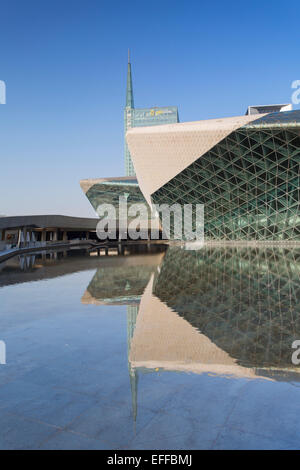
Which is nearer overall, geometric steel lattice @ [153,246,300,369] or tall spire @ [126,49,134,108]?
geometric steel lattice @ [153,246,300,369]

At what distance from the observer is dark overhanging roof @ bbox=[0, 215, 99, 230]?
155 ft

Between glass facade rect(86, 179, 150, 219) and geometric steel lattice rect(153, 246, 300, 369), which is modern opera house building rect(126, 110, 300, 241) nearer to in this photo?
glass facade rect(86, 179, 150, 219)

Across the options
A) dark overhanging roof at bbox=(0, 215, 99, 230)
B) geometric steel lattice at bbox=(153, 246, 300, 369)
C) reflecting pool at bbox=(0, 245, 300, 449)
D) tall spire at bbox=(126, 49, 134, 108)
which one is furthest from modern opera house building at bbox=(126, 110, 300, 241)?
tall spire at bbox=(126, 49, 134, 108)

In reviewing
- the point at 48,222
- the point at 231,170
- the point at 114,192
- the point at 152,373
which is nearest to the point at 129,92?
the point at 114,192

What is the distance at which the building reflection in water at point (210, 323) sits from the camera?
470cm

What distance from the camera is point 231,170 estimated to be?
36.7m

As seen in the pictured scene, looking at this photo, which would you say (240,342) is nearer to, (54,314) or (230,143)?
(54,314)

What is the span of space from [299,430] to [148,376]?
1.84m

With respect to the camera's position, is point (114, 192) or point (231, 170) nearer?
point (231, 170)

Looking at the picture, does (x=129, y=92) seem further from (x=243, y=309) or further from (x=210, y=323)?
(x=210, y=323)

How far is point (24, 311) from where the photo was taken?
27.5ft

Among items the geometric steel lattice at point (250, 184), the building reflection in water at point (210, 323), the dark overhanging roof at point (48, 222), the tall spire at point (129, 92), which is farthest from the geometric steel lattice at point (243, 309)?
the tall spire at point (129, 92)

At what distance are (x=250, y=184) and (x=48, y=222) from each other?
29317 millimetres

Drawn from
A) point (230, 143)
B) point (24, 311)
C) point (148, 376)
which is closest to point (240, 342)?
point (148, 376)
